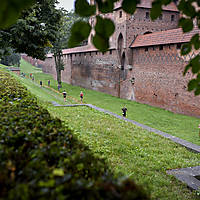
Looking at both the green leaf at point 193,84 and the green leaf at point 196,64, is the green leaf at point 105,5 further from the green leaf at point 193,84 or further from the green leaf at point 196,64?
the green leaf at point 193,84

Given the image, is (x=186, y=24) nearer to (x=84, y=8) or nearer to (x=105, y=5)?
(x=105, y=5)

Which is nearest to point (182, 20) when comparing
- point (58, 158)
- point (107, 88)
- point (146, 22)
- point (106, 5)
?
point (106, 5)

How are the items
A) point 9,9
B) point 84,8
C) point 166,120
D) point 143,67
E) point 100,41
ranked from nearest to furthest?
1. point 9,9
2. point 100,41
3. point 84,8
4. point 166,120
5. point 143,67

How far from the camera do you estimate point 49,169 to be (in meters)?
1.51

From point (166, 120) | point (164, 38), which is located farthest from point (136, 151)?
point (164, 38)

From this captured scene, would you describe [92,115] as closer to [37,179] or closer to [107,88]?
[37,179]

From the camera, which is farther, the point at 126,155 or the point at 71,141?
the point at 126,155

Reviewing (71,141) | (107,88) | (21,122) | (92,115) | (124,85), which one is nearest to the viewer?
(71,141)

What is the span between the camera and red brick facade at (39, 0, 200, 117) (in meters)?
14.0

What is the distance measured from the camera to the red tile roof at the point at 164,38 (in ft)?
42.7

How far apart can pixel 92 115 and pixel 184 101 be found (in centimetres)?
727

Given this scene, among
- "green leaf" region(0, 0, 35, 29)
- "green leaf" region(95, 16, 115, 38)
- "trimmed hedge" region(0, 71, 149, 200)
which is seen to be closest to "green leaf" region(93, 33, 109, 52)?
"green leaf" region(95, 16, 115, 38)

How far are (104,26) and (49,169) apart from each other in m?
0.99

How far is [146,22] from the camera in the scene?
59.9 ft
